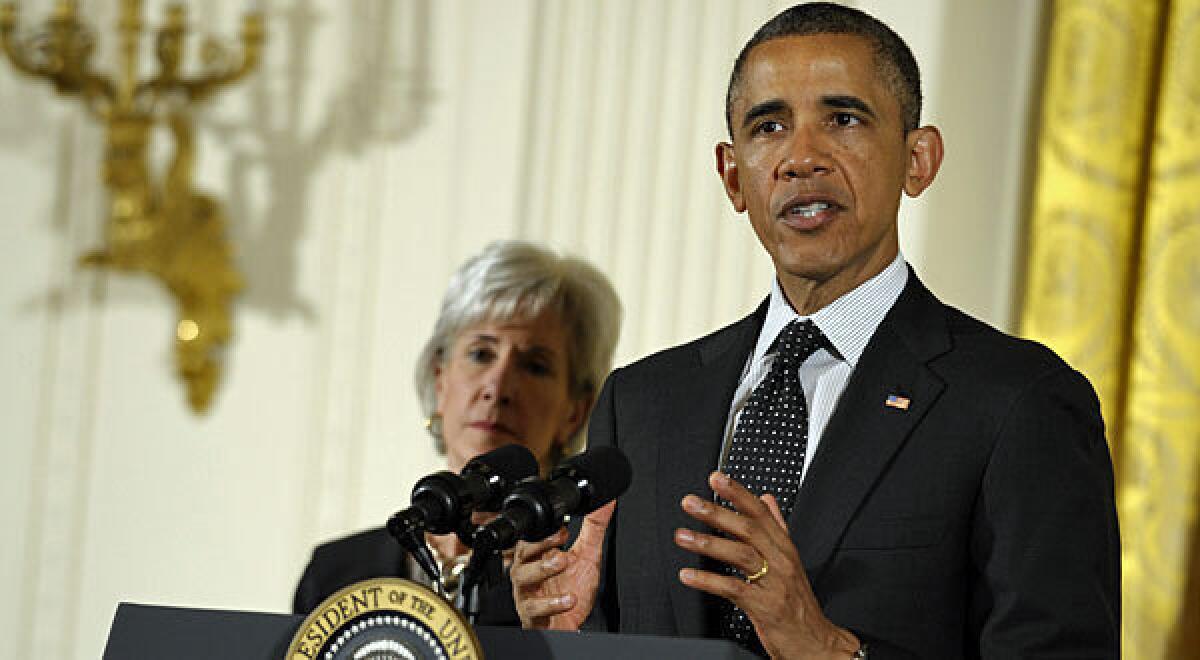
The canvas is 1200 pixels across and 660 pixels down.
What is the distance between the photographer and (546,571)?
6.16ft

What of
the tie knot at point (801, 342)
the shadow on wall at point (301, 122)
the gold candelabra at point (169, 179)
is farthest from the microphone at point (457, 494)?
the gold candelabra at point (169, 179)

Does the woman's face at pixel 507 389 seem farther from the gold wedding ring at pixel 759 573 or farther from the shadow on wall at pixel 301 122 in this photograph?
the gold wedding ring at pixel 759 573

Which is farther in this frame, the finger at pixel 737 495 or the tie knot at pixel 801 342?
the tie knot at pixel 801 342

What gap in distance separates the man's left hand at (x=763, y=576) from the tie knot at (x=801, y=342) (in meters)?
0.37

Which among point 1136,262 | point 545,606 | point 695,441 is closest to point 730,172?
point 695,441

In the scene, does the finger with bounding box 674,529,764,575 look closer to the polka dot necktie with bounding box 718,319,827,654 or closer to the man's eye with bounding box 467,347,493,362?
the polka dot necktie with bounding box 718,319,827,654

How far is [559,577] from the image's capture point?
1.97 meters

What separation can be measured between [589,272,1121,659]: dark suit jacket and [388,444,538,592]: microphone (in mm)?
349

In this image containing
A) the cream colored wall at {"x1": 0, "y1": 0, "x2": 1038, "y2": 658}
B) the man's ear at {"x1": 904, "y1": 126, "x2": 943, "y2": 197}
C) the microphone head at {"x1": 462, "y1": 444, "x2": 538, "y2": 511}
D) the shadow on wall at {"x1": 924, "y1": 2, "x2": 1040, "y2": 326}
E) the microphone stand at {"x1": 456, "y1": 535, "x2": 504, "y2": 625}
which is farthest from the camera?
the cream colored wall at {"x1": 0, "y1": 0, "x2": 1038, "y2": 658}

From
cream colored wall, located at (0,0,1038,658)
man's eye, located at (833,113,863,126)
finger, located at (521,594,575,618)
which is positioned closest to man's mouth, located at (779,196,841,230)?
man's eye, located at (833,113,863,126)

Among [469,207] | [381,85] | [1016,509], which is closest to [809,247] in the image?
[1016,509]

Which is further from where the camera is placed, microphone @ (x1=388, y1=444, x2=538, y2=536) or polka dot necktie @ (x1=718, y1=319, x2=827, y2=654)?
polka dot necktie @ (x1=718, y1=319, x2=827, y2=654)

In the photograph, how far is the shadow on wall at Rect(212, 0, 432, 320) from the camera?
430 cm

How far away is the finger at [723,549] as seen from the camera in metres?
1.57
